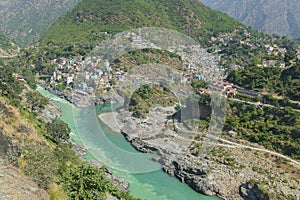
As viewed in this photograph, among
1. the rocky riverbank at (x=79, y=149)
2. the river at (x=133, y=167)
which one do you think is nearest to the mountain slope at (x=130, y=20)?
the rocky riverbank at (x=79, y=149)

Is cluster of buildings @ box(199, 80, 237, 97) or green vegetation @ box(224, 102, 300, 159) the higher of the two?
cluster of buildings @ box(199, 80, 237, 97)

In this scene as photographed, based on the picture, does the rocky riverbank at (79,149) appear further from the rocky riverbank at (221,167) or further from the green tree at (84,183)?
the rocky riverbank at (221,167)

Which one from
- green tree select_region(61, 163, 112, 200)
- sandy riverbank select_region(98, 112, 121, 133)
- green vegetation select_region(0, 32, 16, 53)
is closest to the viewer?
green tree select_region(61, 163, 112, 200)

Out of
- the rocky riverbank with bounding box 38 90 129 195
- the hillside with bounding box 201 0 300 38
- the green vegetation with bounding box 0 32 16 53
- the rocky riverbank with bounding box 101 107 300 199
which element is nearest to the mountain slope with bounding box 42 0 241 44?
the green vegetation with bounding box 0 32 16 53

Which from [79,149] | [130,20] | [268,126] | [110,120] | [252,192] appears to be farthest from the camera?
[130,20]

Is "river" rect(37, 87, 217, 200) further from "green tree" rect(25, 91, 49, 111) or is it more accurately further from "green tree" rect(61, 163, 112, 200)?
"green tree" rect(25, 91, 49, 111)

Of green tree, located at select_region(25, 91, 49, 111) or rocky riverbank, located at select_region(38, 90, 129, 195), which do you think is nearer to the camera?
rocky riverbank, located at select_region(38, 90, 129, 195)

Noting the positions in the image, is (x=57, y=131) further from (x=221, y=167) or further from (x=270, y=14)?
(x=270, y=14)

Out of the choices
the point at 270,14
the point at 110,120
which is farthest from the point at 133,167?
the point at 270,14
